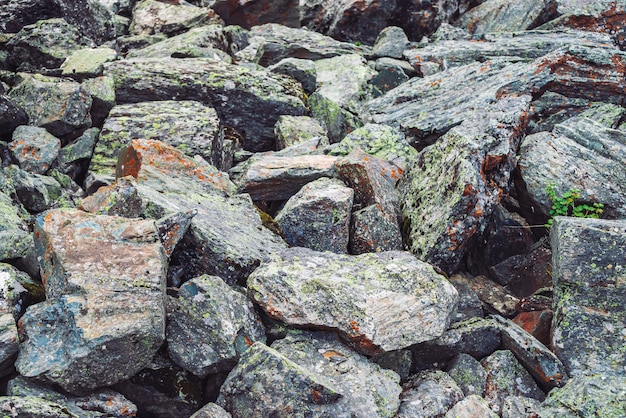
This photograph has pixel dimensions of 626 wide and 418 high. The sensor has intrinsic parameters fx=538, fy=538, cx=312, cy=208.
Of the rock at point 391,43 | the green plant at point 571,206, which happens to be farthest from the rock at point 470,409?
the rock at point 391,43

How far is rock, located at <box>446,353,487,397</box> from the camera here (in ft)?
21.0

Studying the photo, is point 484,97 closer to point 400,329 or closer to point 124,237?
point 400,329

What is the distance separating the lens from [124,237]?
245 inches

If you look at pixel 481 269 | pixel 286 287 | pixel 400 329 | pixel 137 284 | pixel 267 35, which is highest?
pixel 267 35

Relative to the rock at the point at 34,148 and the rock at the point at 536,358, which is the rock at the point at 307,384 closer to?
the rock at the point at 536,358

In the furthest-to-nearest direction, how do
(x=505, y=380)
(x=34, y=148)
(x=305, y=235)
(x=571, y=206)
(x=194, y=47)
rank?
(x=194, y=47)
(x=34, y=148)
(x=571, y=206)
(x=305, y=235)
(x=505, y=380)

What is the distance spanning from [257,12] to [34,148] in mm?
11412

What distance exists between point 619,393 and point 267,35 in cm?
1402

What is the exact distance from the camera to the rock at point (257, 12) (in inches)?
730

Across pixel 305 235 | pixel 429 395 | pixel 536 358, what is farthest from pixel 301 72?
pixel 429 395

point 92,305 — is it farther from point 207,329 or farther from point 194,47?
point 194,47

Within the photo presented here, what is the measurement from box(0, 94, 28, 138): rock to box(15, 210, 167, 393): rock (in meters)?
4.57

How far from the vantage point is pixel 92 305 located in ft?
18.1

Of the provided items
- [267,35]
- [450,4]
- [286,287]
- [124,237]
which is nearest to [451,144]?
[286,287]
